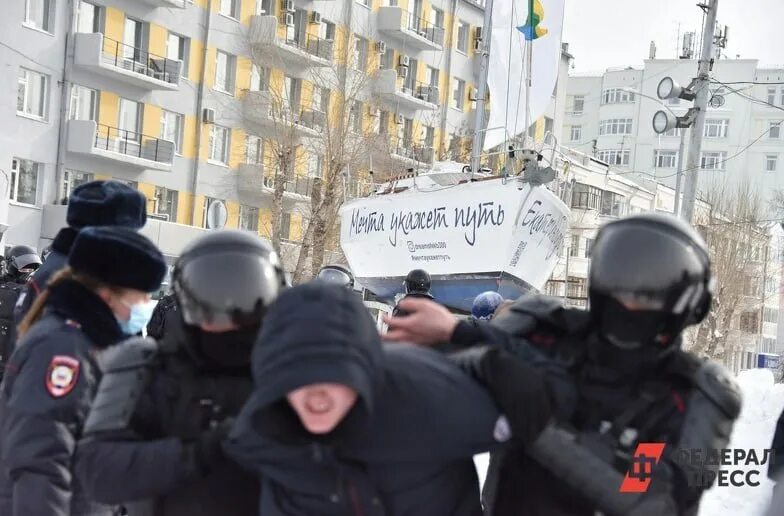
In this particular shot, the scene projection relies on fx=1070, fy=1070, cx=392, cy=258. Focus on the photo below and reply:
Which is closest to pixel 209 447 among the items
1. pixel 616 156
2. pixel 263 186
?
pixel 263 186

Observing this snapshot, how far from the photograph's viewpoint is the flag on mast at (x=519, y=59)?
17.4m

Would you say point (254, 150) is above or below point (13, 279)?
above

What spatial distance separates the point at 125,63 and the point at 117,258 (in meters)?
28.8

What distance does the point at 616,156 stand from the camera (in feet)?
236

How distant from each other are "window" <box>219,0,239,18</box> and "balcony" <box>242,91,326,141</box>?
2526 mm

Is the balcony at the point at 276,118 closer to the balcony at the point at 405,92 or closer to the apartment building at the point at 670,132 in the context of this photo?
the balcony at the point at 405,92

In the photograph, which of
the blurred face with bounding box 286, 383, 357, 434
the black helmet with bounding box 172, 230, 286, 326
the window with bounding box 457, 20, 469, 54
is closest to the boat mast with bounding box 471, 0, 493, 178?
the black helmet with bounding box 172, 230, 286, 326

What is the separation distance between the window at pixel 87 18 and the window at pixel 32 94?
→ 184cm

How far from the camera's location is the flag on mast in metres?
17.4

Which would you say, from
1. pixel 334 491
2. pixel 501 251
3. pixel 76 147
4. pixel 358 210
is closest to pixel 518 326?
pixel 334 491

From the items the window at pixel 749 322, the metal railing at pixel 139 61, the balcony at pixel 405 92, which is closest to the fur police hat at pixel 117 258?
the metal railing at pixel 139 61

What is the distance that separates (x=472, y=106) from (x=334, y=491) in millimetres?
42677

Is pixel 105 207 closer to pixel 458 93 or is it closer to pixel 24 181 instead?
pixel 24 181

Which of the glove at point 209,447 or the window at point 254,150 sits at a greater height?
the window at point 254,150
